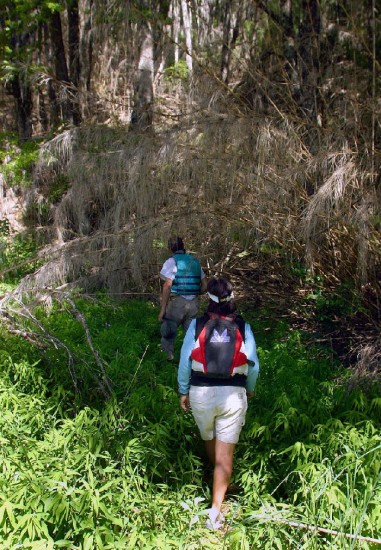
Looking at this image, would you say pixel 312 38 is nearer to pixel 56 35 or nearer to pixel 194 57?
pixel 194 57

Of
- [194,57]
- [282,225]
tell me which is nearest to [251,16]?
[194,57]

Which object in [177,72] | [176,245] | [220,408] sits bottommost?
[220,408]

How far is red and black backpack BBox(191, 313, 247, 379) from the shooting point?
11.1 feet

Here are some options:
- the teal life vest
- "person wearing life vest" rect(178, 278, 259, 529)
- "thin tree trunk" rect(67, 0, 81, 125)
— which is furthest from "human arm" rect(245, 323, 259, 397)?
"thin tree trunk" rect(67, 0, 81, 125)

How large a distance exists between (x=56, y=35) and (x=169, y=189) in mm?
7272

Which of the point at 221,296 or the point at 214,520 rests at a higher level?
the point at 221,296

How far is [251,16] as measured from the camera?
6773mm

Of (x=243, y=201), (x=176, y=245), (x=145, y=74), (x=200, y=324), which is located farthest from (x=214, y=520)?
(x=145, y=74)

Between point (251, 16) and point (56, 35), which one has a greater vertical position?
point (56, 35)

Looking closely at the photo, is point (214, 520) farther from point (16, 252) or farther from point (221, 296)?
point (16, 252)

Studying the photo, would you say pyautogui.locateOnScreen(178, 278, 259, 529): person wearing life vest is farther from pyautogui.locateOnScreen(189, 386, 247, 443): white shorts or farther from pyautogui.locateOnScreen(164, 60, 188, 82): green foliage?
pyautogui.locateOnScreen(164, 60, 188, 82): green foliage

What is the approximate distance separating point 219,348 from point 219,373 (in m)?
0.14

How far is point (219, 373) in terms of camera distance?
3.39 metres

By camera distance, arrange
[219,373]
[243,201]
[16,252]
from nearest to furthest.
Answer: [219,373], [243,201], [16,252]
